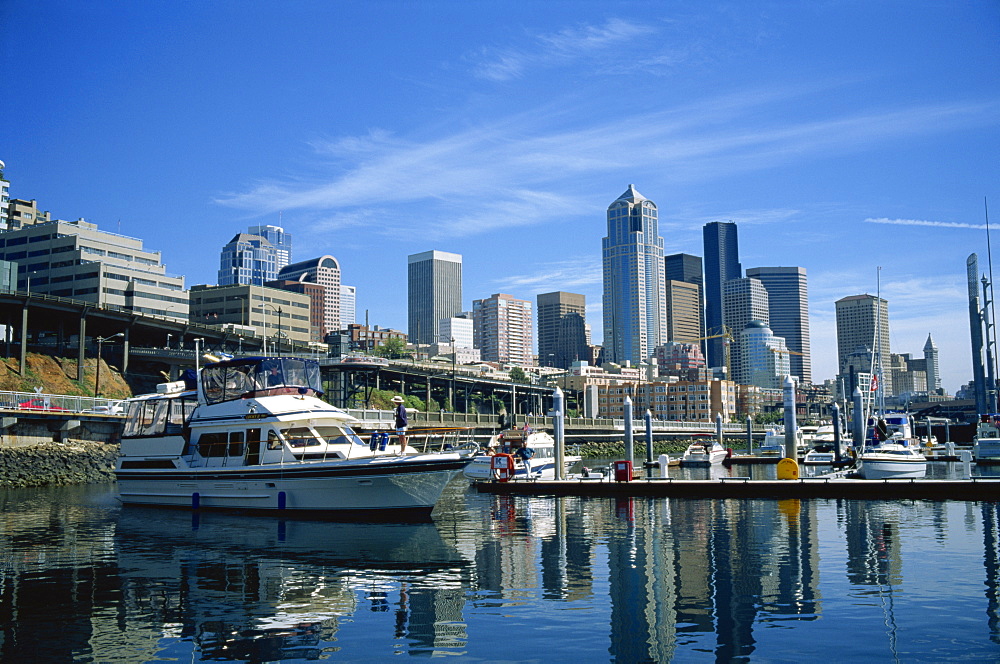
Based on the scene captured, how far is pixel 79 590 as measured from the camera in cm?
1977

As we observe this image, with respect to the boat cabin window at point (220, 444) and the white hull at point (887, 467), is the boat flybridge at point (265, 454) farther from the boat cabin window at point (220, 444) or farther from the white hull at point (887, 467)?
the white hull at point (887, 467)

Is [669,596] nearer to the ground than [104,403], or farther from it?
nearer to the ground

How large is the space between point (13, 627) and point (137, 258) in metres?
153

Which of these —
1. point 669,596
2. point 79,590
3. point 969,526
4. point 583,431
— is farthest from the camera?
point 583,431

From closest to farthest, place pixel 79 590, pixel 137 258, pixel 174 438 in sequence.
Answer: pixel 79 590, pixel 174 438, pixel 137 258

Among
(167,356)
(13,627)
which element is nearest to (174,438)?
(13,627)

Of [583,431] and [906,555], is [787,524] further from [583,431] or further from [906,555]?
[583,431]

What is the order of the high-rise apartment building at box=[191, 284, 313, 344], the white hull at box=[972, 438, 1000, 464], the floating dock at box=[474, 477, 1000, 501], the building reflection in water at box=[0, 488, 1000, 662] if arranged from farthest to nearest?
the high-rise apartment building at box=[191, 284, 313, 344]
the white hull at box=[972, 438, 1000, 464]
the floating dock at box=[474, 477, 1000, 501]
the building reflection in water at box=[0, 488, 1000, 662]

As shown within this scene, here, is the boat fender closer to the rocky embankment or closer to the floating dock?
the floating dock

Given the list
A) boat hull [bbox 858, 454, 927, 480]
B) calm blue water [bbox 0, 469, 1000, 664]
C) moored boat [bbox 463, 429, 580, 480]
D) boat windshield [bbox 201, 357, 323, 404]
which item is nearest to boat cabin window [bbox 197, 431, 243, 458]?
boat windshield [bbox 201, 357, 323, 404]

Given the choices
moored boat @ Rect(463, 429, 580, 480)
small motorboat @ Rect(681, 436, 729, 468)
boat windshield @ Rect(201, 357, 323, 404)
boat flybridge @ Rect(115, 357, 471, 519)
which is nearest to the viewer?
boat flybridge @ Rect(115, 357, 471, 519)

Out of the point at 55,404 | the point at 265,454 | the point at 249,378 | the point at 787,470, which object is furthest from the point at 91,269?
the point at 787,470

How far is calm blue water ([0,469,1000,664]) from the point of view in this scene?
14781mm

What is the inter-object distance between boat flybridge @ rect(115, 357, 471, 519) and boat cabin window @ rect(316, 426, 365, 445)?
4 centimetres
